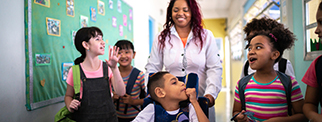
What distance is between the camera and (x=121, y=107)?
2170 millimetres

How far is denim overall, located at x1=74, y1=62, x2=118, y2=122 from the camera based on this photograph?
1.57m

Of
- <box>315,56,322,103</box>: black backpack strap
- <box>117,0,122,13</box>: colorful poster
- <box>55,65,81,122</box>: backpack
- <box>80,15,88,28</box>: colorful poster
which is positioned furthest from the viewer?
<box>117,0,122,13</box>: colorful poster

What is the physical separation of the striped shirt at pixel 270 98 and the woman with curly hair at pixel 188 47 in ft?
1.06

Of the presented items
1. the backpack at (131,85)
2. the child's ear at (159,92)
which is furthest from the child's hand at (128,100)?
the child's ear at (159,92)

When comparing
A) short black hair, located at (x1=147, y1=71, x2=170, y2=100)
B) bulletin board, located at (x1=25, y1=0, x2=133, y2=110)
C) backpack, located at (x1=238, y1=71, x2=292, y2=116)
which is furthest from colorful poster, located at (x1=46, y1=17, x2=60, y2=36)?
backpack, located at (x1=238, y1=71, x2=292, y2=116)

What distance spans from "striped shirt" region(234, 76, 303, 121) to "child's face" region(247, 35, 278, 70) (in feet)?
0.37

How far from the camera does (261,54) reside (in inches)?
56.6

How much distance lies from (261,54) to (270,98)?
28cm

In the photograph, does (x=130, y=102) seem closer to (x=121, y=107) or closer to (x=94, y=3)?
(x=121, y=107)

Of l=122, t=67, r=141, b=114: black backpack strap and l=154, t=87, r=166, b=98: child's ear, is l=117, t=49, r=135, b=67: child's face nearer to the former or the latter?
l=122, t=67, r=141, b=114: black backpack strap

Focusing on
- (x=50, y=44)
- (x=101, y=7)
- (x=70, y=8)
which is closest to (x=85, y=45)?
(x=50, y=44)

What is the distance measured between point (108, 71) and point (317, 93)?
4.56 feet

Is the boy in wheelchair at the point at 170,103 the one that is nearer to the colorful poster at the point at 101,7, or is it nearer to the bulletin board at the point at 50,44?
the bulletin board at the point at 50,44

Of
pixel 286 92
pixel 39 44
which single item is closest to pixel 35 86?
pixel 39 44
